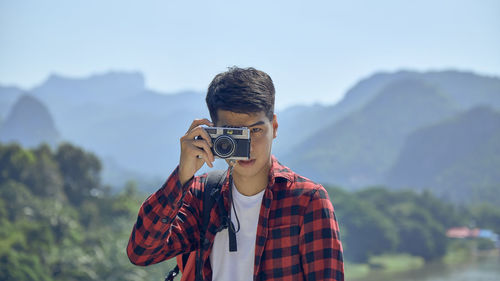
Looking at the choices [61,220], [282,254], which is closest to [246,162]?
[282,254]

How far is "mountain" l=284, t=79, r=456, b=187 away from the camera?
168 meters

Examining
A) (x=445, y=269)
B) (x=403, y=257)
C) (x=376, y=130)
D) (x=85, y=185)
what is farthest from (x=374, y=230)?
(x=376, y=130)

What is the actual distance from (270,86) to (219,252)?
0.58 m

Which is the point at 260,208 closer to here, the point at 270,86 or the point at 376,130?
the point at 270,86

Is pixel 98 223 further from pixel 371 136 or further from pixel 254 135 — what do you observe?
pixel 371 136

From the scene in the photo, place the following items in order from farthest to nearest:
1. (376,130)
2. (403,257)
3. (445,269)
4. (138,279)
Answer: (376,130), (403,257), (445,269), (138,279)

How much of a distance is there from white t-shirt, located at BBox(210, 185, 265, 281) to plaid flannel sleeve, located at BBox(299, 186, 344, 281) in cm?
18

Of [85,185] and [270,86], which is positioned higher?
[85,185]

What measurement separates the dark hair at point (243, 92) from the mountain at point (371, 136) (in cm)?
15637

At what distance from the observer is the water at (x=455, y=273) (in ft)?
170

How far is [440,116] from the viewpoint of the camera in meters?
180

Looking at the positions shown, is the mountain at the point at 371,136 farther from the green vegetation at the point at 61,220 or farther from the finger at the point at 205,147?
the finger at the point at 205,147

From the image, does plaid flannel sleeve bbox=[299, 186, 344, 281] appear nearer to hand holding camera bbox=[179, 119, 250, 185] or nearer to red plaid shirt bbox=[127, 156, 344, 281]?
red plaid shirt bbox=[127, 156, 344, 281]

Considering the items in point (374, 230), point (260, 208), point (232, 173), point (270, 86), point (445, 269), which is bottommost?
point (260, 208)
